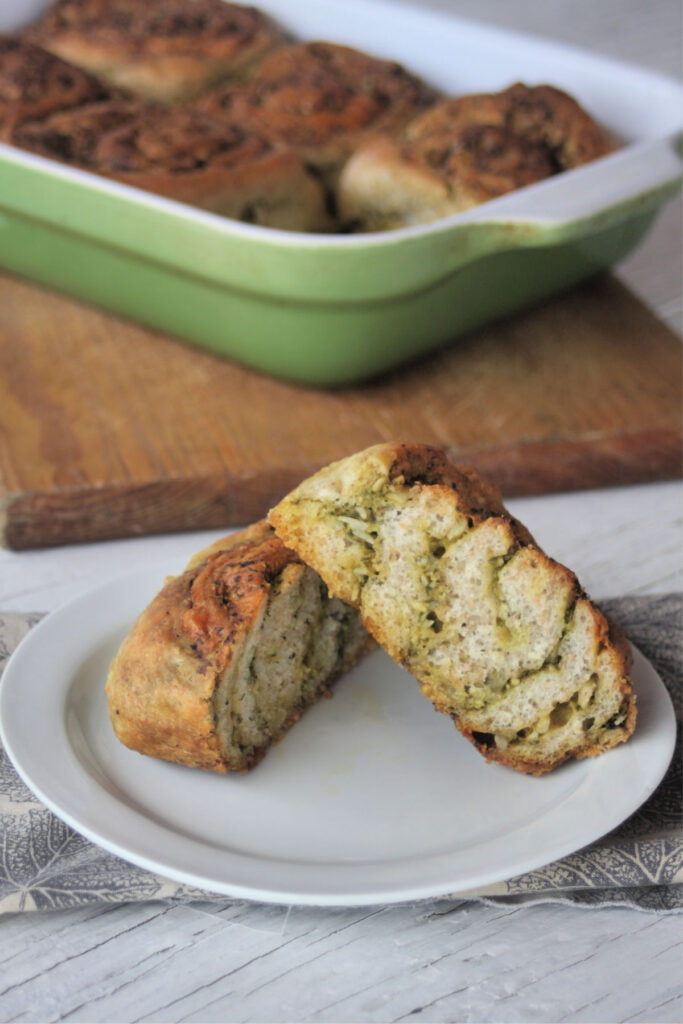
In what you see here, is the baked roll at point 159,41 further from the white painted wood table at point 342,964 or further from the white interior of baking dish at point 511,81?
the white painted wood table at point 342,964

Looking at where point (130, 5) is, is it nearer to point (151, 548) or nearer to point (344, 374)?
point (344, 374)

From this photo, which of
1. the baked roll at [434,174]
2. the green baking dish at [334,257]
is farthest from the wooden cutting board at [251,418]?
the baked roll at [434,174]

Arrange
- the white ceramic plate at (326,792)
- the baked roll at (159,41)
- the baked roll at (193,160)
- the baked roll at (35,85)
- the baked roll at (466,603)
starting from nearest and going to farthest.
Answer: the white ceramic plate at (326,792) < the baked roll at (466,603) < the baked roll at (193,160) < the baked roll at (35,85) < the baked roll at (159,41)

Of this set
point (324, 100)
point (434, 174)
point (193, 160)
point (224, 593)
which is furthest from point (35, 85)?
point (224, 593)

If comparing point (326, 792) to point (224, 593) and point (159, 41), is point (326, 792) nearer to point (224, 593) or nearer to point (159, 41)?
point (224, 593)

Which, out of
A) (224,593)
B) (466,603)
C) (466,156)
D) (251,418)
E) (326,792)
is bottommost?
(251,418)
